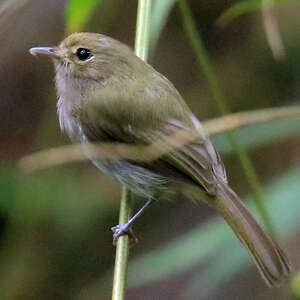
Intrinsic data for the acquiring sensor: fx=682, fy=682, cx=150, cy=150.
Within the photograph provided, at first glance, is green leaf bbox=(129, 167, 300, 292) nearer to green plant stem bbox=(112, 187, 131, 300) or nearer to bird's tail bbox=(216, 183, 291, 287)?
bird's tail bbox=(216, 183, 291, 287)

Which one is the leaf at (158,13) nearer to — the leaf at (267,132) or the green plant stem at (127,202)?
the green plant stem at (127,202)

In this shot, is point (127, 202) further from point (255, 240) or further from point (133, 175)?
point (255, 240)

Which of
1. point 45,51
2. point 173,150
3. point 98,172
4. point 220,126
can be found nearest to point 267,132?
point 173,150

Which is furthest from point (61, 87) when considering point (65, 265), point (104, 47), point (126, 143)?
point (65, 265)

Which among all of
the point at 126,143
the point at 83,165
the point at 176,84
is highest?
the point at 176,84

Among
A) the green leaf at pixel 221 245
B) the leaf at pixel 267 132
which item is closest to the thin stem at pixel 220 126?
the green leaf at pixel 221 245

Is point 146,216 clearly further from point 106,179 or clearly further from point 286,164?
point 286,164
